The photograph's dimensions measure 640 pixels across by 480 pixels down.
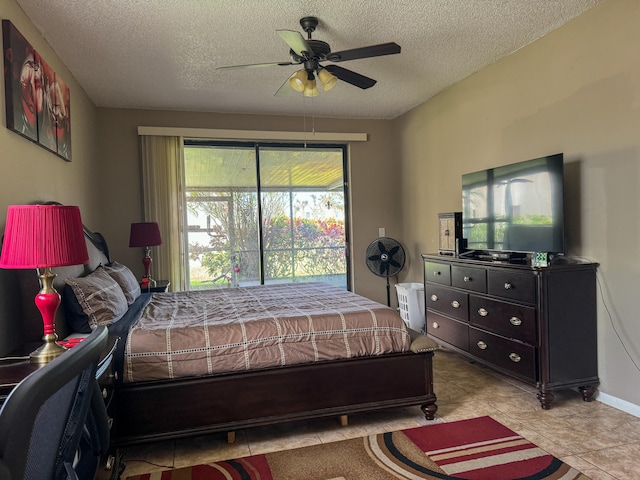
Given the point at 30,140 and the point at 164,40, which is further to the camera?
the point at 164,40

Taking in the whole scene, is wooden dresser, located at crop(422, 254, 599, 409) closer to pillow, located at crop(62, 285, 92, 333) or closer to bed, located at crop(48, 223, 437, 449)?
bed, located at crop(48, 223, 437, 449)

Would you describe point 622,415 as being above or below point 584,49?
below

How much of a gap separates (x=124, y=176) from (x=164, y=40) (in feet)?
6.67

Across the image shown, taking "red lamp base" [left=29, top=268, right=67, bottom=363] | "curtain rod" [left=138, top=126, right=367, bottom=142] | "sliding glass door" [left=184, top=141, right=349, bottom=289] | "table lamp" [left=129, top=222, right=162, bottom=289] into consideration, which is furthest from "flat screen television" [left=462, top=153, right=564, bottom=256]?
"table lamp" [left=129, top=222, right=162, bottom=289]

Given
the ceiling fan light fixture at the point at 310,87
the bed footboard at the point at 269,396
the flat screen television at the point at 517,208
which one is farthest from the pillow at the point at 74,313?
the flat screen television at the point at 517,208

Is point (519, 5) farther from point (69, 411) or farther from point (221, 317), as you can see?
Answer: point (69, 411)

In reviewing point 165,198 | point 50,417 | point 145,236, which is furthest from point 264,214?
point 50,417

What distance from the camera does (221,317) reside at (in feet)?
8.28

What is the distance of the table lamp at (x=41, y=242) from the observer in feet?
5.32

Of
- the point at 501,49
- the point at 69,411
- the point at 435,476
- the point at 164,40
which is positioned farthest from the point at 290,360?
the point at 501,49

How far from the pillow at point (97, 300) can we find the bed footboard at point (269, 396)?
0.47 m

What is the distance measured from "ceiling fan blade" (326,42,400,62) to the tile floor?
7.33ft

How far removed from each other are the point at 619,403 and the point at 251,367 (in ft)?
7.46

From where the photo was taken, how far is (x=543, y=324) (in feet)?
8.70
